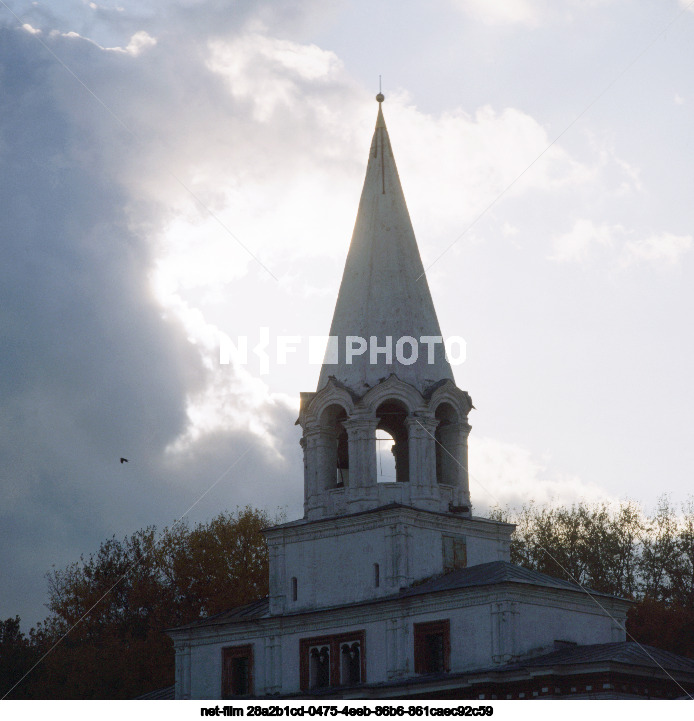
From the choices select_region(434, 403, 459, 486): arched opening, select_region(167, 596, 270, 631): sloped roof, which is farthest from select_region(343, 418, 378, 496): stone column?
select_region(167, 596, 270, 631): sloped roof

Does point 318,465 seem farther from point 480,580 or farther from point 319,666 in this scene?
point 480,580

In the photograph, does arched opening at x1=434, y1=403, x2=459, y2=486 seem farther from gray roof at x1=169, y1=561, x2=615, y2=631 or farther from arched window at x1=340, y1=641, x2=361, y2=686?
arched window at x1=340, y1=641, x2=361, y2=686

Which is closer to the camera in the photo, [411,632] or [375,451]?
[411,632]

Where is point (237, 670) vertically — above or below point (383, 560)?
below

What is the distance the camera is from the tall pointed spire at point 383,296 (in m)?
32.9

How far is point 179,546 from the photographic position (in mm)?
54219

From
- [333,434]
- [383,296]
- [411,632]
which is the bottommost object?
[411,632]

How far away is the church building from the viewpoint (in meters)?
28.4

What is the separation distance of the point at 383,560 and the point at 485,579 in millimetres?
2915

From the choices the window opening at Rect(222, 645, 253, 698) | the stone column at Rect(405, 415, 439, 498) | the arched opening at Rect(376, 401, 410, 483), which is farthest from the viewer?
the arched opening at Rect(376, 401, 410, 483)

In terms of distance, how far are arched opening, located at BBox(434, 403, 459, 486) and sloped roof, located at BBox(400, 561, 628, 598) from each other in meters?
2.76

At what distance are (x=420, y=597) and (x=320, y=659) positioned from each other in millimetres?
3441

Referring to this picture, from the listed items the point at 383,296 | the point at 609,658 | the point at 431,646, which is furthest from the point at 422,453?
the point at 609,658

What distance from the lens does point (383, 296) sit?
3372 centimetres
